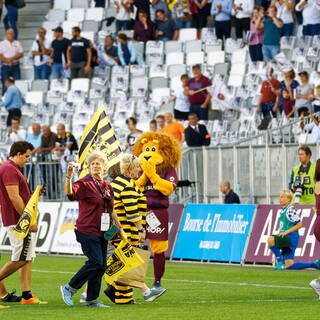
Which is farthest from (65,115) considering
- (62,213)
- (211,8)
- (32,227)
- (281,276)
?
(32,227)

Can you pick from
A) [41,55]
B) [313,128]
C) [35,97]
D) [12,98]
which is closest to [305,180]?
[313,128]

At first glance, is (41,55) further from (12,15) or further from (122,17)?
(122,17)

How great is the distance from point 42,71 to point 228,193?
523 inches

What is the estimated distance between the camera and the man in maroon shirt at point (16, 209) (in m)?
11.6

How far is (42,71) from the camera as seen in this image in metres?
31.6

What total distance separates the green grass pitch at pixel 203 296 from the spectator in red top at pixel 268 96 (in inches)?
229

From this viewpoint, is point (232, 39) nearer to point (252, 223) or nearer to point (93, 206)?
point (252, 223)

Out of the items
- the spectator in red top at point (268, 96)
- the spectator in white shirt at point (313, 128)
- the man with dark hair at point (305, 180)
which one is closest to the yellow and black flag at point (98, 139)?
the man with dark hair at point (305, 180)

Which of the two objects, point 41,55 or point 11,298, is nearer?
point 11,298

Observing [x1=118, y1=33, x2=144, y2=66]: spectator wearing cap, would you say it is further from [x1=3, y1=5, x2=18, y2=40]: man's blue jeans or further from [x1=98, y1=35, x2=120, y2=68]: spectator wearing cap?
[x1=3, y1=5, x2=18, y2=40]: man's blue jeans

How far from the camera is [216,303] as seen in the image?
11695 millimetres

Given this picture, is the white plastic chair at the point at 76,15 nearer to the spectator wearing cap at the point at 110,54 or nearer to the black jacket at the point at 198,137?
the spectator wearing cap at the point at 110,54

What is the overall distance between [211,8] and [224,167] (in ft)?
26.5

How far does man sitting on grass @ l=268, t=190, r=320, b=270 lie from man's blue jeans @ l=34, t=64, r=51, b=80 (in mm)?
16297
